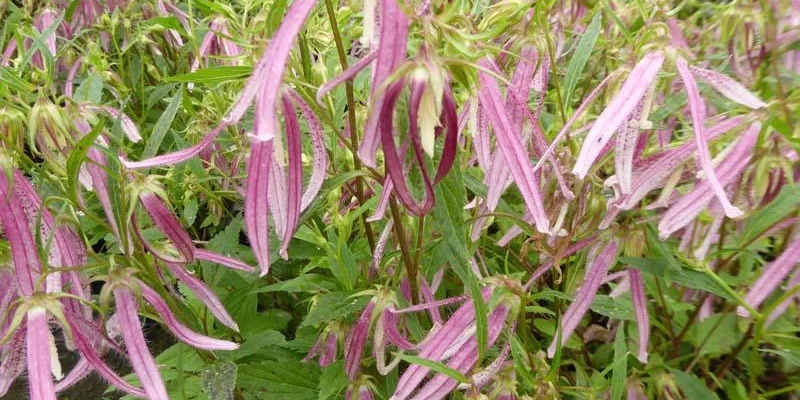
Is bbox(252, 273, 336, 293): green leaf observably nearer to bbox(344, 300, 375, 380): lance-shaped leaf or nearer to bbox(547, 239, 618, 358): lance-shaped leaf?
bbox(344, 300, 375, 380): lance-shaped leaf

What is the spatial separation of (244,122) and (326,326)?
39cm

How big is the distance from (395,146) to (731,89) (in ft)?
1.51

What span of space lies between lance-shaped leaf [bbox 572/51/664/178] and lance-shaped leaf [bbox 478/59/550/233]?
0.05 meters

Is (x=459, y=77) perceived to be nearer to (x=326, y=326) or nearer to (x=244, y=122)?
(x=244, y=122)

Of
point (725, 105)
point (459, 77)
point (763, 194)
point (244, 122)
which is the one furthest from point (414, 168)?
point (725, 105)

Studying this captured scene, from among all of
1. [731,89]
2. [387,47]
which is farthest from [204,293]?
[731,89]

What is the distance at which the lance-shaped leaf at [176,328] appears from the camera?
35.1 inches

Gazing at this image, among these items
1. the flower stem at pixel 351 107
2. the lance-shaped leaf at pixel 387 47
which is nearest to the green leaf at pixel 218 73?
the flower stem at pixel 351 107

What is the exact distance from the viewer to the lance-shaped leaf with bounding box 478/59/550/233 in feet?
2.37

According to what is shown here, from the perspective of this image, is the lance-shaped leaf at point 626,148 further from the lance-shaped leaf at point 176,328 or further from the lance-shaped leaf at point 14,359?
the lance-shaped leaf at point 14,359

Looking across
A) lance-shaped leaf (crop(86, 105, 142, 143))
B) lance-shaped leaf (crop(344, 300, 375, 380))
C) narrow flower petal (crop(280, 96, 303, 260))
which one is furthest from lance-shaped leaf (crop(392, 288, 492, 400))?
lance-shaped leaf (crop(86, 105, 142, 143))

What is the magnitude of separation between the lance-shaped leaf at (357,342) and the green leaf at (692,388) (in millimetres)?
484

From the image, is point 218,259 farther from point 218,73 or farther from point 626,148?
point 626,148

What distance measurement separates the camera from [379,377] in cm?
113
